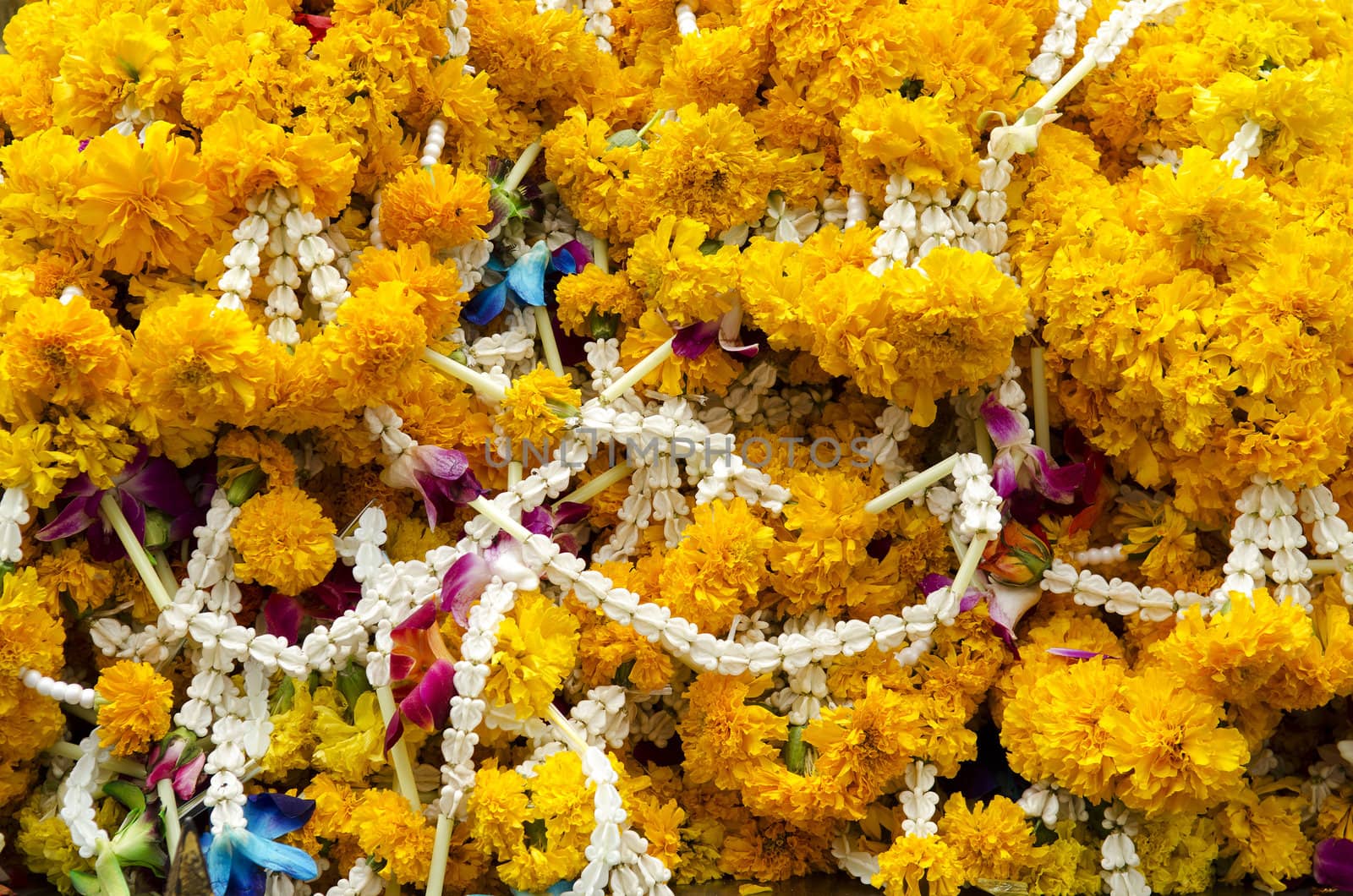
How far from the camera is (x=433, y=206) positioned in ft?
3.92

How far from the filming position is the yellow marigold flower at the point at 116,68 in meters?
1.16

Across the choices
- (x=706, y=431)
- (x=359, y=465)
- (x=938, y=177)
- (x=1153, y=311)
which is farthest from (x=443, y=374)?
(x=1153, y=311)

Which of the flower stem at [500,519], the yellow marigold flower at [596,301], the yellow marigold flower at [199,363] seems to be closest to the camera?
the yellow marigold flower at [199,363]

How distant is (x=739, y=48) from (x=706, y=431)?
39 centimetres

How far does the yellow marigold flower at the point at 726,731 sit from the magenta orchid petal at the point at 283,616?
391 mm

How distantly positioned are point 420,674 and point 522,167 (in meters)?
0.56

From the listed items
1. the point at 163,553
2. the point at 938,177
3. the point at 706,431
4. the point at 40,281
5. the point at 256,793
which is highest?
the point at 938,177

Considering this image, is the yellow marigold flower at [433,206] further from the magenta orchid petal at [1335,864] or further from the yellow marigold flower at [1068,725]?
the magenta orchid petal at [1335,864]

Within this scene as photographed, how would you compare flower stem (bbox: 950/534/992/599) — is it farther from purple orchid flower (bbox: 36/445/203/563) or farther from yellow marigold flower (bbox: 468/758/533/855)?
purple orchid flower (bbox: 36/445/203/563)

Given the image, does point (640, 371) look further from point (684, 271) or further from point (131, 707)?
point (131, 707)

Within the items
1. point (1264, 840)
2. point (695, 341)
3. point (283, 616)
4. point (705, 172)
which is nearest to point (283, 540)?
point (283, 616)

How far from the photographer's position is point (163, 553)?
1.18 m

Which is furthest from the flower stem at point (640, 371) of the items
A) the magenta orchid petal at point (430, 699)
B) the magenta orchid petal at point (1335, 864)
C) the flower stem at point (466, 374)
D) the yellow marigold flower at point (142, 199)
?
the magenta orchid petal at point (1335, 864)

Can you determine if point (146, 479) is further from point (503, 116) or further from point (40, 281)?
point (503, 116)
